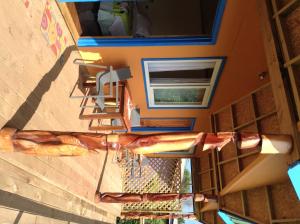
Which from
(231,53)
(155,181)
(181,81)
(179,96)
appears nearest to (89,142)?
(231,53)

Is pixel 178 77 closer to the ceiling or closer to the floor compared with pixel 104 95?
closer to the ceiling

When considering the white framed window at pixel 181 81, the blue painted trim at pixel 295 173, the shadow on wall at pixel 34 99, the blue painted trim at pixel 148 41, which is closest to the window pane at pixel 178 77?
the white framed window at pixel 181 81

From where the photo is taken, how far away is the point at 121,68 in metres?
2.99

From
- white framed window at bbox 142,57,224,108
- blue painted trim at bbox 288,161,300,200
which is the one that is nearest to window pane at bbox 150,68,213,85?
white framed window at bbox 142,57,224,108

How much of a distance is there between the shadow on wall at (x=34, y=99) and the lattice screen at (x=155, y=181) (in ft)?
11.6

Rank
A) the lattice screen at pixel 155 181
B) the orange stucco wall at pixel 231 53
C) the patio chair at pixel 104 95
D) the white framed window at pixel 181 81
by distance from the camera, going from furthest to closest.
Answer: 1. the lattice screen at pixel 155 181
2. the white framed window at pixel 181 81
3. the patio chair at pixel 104 95
4. the orange stucco wall at pixel 231 53

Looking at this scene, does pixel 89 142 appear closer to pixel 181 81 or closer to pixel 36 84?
pixel 36 84

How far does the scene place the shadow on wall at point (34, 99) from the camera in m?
1.68

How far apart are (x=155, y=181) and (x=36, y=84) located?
4.29 metres

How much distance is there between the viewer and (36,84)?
6.44 ft

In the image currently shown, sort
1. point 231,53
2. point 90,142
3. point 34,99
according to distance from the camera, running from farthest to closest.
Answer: point 231,53
point 34,99
point 90,142

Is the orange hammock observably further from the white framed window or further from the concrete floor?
the white framed window

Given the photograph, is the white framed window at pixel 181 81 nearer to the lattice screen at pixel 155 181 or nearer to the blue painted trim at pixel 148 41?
the blue painted trim at pixel 148 41

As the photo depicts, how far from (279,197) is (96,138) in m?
2.09
